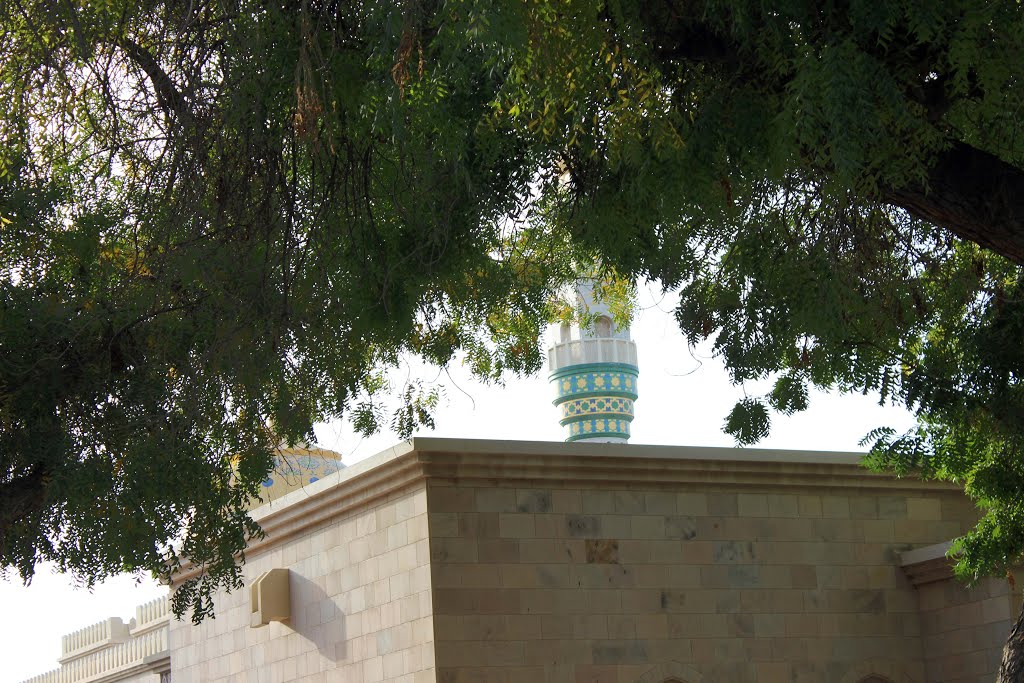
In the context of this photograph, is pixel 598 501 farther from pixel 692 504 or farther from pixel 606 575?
pixel 692 504

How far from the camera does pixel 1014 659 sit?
8.52 meters

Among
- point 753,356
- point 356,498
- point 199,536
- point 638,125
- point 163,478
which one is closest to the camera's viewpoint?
point 638,125

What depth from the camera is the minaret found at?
3397 cm

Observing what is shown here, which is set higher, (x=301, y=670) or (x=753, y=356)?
(x=753, y=356)

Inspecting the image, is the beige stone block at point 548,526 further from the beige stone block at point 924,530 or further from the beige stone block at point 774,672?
the beige stone block at point 924,530

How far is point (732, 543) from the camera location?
11750 mm

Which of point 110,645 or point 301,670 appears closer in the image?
point 301,670

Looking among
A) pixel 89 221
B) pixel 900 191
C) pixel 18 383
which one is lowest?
pixel 900 191

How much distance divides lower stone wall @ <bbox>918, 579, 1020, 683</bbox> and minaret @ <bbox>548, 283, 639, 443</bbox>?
2125 centimetres

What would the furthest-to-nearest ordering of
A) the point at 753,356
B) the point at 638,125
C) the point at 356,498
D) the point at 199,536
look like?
1. the point at 356,498
2. the point at 199,536
3. the point at 753,356
4. the point at 638,125

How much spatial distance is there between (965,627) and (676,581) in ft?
8.95

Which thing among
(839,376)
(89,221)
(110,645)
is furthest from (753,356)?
(110,645)

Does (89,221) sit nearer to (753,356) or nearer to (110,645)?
(753,356)

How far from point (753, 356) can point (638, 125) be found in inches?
93.1
